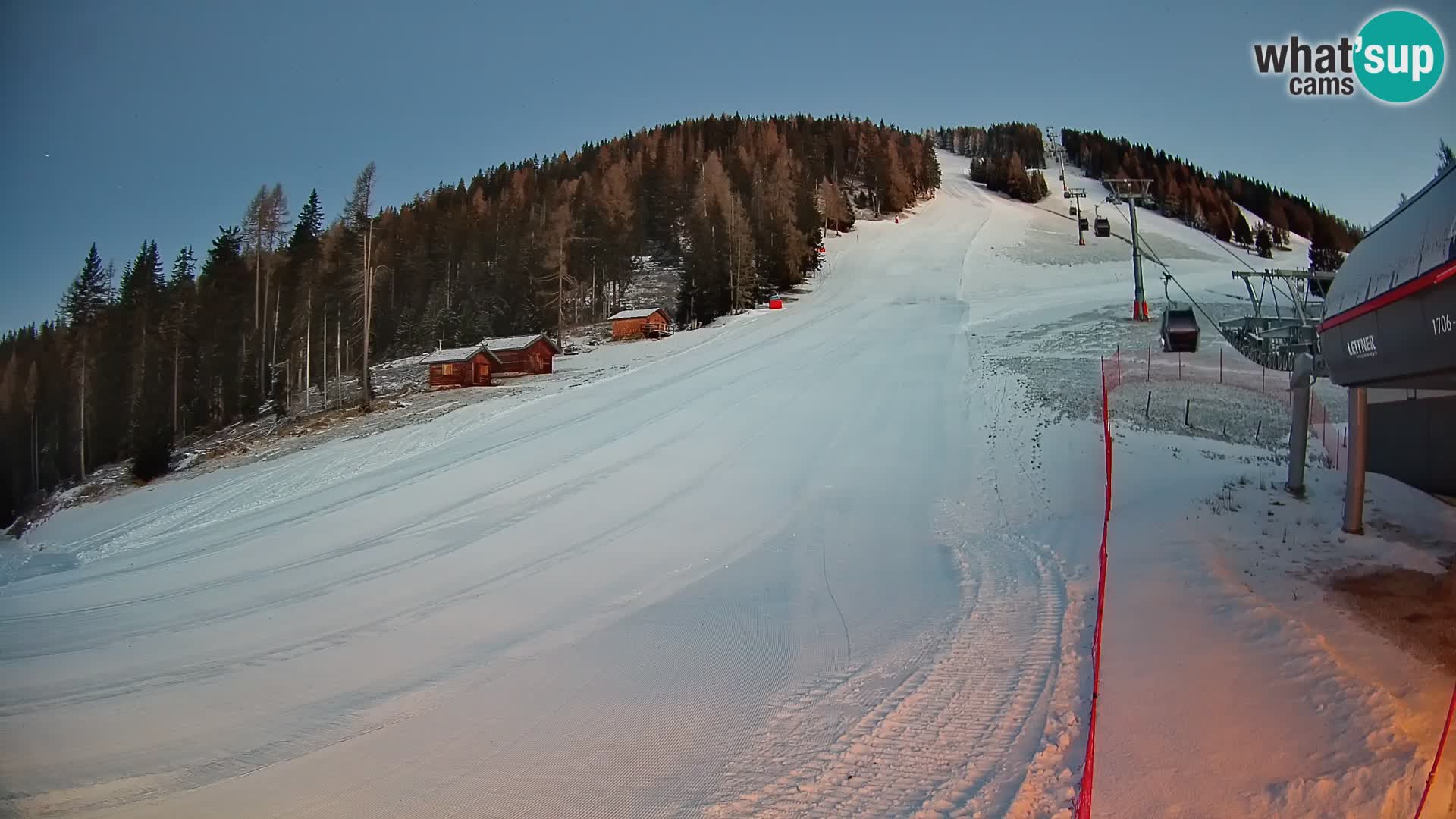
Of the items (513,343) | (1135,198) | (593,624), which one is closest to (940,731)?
(593,624)

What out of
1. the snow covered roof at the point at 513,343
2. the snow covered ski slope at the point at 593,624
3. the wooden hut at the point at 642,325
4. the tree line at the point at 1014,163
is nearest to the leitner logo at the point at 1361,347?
the snow covered ski slope at the point at 593,624

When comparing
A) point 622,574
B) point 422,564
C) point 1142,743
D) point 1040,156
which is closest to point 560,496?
point 422,564

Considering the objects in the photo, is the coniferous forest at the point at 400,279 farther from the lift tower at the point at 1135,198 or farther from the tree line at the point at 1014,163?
the lift tower at the point at 1135,198

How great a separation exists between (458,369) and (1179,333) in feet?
108

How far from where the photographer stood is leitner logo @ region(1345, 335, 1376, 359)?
325 inches

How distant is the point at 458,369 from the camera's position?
4181 centimetres

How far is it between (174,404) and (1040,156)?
396ft

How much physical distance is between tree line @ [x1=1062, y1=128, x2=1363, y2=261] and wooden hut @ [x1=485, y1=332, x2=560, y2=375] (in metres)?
30.0

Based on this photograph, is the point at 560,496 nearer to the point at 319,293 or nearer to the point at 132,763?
the point at 319,293

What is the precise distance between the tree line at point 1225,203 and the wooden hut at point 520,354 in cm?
3005

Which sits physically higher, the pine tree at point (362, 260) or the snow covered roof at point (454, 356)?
the pine tree at point (362, 260)

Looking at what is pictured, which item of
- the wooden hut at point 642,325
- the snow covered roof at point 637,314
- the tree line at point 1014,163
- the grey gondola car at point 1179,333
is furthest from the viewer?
the tree line at point 1014,163

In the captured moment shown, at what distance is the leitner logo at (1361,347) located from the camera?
27.1ft

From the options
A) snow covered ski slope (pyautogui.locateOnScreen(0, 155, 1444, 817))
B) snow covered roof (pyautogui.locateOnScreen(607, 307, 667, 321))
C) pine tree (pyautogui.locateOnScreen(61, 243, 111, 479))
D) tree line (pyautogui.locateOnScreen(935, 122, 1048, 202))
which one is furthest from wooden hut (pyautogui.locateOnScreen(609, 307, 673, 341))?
tree line (pyautogui.locateOnScreen(935, 122, 1048, 202))
